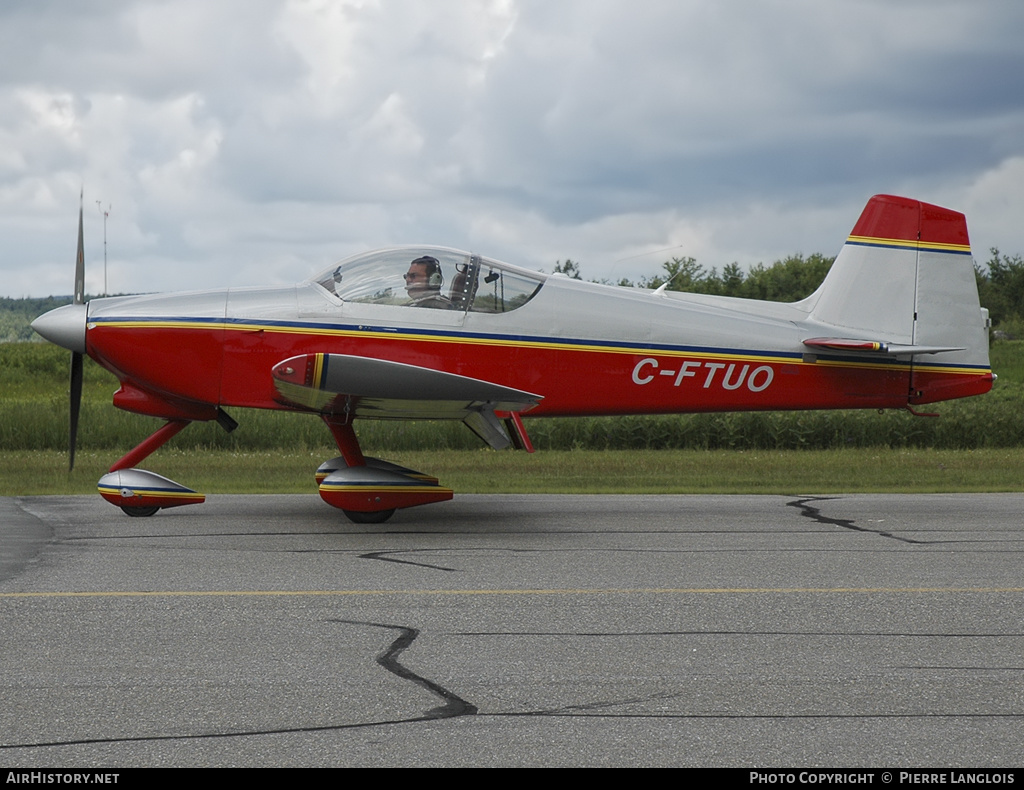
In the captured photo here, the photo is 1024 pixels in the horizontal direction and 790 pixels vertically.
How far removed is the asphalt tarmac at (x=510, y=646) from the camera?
3672 mm

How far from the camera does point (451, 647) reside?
16.3 ft

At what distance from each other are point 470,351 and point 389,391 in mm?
Result: 1043

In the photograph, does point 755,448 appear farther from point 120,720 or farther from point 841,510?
point 120,720

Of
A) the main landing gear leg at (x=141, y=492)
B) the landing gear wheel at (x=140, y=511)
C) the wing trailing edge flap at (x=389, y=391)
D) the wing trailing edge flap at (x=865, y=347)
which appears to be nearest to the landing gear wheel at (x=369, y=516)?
the wing trailing edge flap at (x=389, y=391)

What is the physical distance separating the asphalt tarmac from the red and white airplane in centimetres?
120

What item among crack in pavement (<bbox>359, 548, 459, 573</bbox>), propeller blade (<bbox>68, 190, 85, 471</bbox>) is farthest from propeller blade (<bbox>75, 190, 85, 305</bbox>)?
crack in pavement (<bbox>359, 548, 459, 573</bbox>)

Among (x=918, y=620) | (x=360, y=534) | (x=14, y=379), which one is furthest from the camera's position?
(x=14, y=379)

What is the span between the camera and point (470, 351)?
966 centimetres

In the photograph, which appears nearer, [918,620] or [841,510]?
[918,620]

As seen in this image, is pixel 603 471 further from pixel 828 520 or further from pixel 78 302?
pixel 78 302

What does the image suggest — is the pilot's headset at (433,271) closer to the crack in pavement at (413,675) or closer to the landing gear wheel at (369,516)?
the landing gear wheel at (369,516)

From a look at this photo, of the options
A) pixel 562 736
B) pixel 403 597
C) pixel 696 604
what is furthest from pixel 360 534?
pixel 562 736
